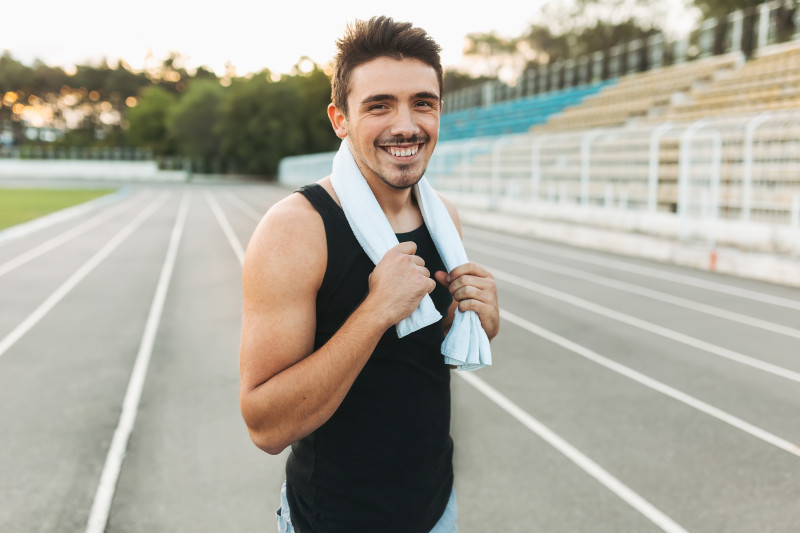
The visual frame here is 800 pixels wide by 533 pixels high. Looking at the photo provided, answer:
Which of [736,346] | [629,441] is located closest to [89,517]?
[629,441]

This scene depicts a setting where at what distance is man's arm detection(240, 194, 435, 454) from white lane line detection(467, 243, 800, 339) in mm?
6323

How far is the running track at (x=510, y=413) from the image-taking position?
10.3 ft

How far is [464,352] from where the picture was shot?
1.39 m

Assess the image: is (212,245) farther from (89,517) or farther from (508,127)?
(508,127)

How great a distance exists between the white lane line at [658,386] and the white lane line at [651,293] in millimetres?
2132

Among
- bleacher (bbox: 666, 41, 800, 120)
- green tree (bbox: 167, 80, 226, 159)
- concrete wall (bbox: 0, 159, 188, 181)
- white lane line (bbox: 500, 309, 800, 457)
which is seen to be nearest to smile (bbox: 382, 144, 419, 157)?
white lane line (bbox: 500, 309, 800, 457)

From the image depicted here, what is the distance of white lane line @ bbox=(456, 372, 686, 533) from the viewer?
3050 millimetres

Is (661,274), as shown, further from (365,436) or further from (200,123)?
Answer: (200,123)

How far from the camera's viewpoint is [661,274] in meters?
9.64

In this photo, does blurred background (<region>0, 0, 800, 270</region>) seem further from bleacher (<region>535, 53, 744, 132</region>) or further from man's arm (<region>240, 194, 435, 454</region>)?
man's arm (<region>240, 194, 435, 454</region>)

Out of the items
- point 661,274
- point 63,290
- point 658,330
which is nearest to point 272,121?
point 63,290

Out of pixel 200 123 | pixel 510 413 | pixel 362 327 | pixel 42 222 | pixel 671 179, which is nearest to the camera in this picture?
pixel 362 327

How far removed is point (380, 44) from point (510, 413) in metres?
3.48

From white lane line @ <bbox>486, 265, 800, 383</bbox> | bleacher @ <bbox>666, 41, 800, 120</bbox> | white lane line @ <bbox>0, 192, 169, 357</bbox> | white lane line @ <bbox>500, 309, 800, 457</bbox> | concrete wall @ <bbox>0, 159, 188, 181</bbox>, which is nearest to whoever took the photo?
white lane line @ <bbox>500, 309, 800, 457</bbox>
